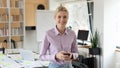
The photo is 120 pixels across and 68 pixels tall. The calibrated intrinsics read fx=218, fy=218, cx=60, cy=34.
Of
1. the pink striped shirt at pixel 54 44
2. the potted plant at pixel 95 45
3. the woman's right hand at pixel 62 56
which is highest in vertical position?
the pink striped shirt at pixel 54 44

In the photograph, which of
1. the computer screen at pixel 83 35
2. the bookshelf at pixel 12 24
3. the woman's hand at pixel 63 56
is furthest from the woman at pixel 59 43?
the bookshelf at pixel 12 24

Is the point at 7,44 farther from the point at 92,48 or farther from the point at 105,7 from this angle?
the point at 105,7

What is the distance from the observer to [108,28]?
5.19 meters

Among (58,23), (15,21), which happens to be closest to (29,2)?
(15,21)

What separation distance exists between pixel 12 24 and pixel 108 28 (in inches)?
130

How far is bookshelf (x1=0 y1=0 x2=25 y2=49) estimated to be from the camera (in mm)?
6930

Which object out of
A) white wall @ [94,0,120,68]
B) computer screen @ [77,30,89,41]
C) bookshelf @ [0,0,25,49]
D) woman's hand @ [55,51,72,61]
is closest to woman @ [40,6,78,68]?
woman's hand @ [55,51,72,61]

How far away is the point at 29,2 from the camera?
7.53m

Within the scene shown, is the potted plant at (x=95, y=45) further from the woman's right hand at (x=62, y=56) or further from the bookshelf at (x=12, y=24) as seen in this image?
the woman's right hand at (x=62, y=56)

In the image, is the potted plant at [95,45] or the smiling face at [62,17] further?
the potted plant at [95,45]

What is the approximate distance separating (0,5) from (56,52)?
17.6 feet

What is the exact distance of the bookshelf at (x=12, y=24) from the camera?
22.7 ft

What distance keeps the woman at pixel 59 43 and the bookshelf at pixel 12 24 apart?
16.7 ft

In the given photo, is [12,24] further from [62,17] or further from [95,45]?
[62,17]
